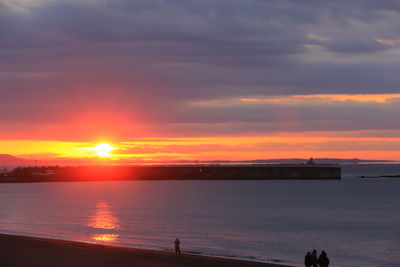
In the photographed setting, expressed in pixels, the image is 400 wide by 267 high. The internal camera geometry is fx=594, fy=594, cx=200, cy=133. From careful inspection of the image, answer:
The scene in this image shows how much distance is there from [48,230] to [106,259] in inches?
1055

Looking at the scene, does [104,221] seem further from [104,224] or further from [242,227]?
[242,227]

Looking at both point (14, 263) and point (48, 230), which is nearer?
point (14, 263)

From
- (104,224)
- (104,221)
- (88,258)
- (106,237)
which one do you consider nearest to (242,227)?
(106,237)

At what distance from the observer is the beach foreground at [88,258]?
3195 cm

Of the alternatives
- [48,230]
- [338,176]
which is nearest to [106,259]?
[48,230]

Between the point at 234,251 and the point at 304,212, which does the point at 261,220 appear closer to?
the point at 304,212

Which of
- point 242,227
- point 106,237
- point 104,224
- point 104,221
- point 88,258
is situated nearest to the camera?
point 88,258

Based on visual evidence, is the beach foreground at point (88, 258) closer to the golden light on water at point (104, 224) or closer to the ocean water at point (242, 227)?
the ocean water at point (242, 227)

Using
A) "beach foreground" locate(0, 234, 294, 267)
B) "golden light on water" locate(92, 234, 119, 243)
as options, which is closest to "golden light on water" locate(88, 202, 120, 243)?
"golden light on water" locate(92, 234, 119, 243)

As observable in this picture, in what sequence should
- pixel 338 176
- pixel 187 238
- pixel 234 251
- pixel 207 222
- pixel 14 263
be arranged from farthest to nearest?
1. pixel 338 176
2. pixel 207 222
3. pixel 187 238
4. pixel 234 251
5. pixel 14 263

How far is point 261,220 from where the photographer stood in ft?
226

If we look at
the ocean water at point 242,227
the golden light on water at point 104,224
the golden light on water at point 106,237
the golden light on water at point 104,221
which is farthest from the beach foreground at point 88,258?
the golden light on water at point 104,221

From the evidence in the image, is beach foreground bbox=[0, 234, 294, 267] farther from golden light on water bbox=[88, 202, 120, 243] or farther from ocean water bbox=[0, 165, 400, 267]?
golden light on water bbox=[88, 202, 120, 243]

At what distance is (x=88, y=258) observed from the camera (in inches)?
1334
